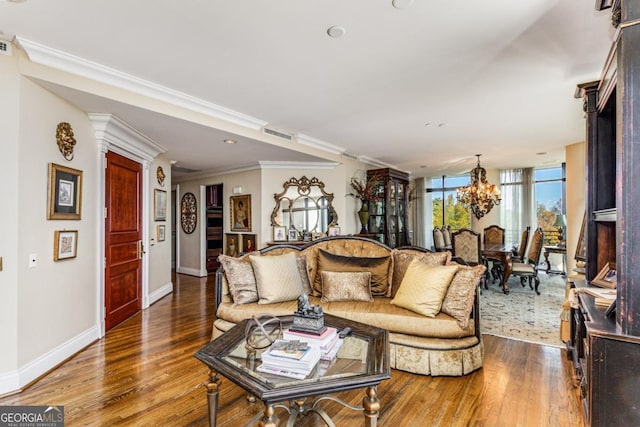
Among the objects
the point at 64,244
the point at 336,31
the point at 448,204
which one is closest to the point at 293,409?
the point at 336,31

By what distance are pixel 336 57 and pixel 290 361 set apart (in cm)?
217

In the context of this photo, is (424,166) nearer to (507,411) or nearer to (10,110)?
(507,411)

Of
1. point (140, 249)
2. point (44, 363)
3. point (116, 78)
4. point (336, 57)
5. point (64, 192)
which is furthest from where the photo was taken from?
point (140, 249)

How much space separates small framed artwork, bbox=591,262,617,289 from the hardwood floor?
0.81 meters

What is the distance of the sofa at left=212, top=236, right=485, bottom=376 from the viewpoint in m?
2.56

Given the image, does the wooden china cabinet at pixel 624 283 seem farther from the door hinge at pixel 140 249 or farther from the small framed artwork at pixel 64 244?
the door hinge at pixel 140 249

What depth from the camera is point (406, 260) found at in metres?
3.23

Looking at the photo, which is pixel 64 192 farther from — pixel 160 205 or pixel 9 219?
pixel 160 205

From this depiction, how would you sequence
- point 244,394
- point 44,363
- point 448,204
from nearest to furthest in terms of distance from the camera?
point 244,394, point 44,363, point 448,204

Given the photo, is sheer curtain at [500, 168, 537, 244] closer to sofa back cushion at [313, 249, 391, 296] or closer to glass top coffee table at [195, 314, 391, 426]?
sofa back cushion at [313, 249, 391, 296]

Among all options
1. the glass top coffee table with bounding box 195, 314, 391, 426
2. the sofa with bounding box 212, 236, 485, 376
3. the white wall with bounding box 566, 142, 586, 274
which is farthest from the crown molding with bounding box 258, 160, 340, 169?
the glass top coffee table with bounding box 195, 314, 391, 426

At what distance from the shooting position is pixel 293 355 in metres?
1.62

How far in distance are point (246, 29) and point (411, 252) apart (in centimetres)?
248

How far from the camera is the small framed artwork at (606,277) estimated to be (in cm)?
225
